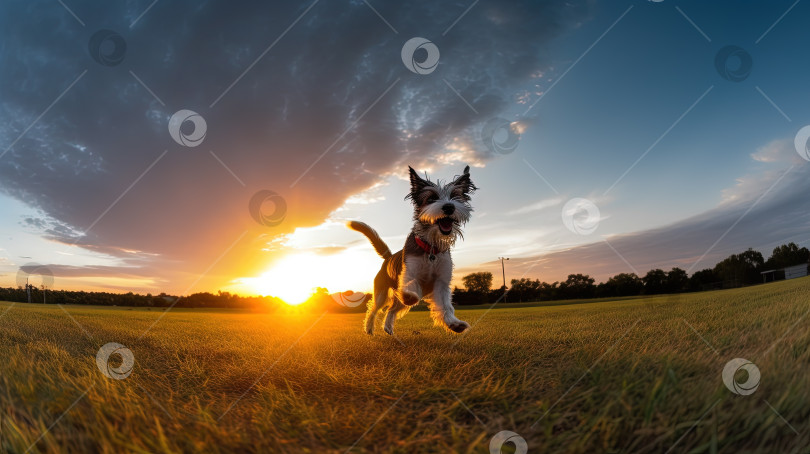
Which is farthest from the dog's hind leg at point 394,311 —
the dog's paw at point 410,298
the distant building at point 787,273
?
the distant building at point 787,273

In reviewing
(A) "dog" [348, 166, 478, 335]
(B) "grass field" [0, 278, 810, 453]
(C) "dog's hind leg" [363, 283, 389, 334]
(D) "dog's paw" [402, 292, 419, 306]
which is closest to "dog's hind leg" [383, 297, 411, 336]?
(A) "dog" [348, 166, 478, 335]

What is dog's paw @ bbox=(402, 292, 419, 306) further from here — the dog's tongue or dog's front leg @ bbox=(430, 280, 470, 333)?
the dog's tongue

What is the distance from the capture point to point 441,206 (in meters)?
5.80

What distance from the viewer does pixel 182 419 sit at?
84.3 inches

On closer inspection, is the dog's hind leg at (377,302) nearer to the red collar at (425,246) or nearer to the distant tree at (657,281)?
the red collar at (425,246)

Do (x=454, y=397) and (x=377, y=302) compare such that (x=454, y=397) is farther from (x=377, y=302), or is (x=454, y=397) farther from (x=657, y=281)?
(x=657, y=281)

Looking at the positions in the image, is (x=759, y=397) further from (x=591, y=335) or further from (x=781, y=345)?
(x=591, y=335)

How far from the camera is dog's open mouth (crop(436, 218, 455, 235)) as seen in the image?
19.3 feet

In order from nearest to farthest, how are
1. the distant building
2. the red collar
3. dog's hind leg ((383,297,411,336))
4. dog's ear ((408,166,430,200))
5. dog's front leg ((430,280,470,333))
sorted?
dog's front leg ((430,280,470,333)), the distant building, the red collar, dog's ear ((408,166,430,200)), dog's hind leg ((383,297,411,336))

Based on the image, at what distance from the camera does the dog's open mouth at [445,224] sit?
232 inches

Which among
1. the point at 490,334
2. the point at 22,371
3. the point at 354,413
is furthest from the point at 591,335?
the point at 22,371

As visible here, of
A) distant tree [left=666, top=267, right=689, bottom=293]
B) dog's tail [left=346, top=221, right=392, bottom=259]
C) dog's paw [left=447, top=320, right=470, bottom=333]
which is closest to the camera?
dog's paw [left=447, top=320, right=470, bottom=333]

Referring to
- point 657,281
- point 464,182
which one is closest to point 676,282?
point 657,281

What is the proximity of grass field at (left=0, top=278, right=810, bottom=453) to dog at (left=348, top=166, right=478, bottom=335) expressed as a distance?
2.14 meters
